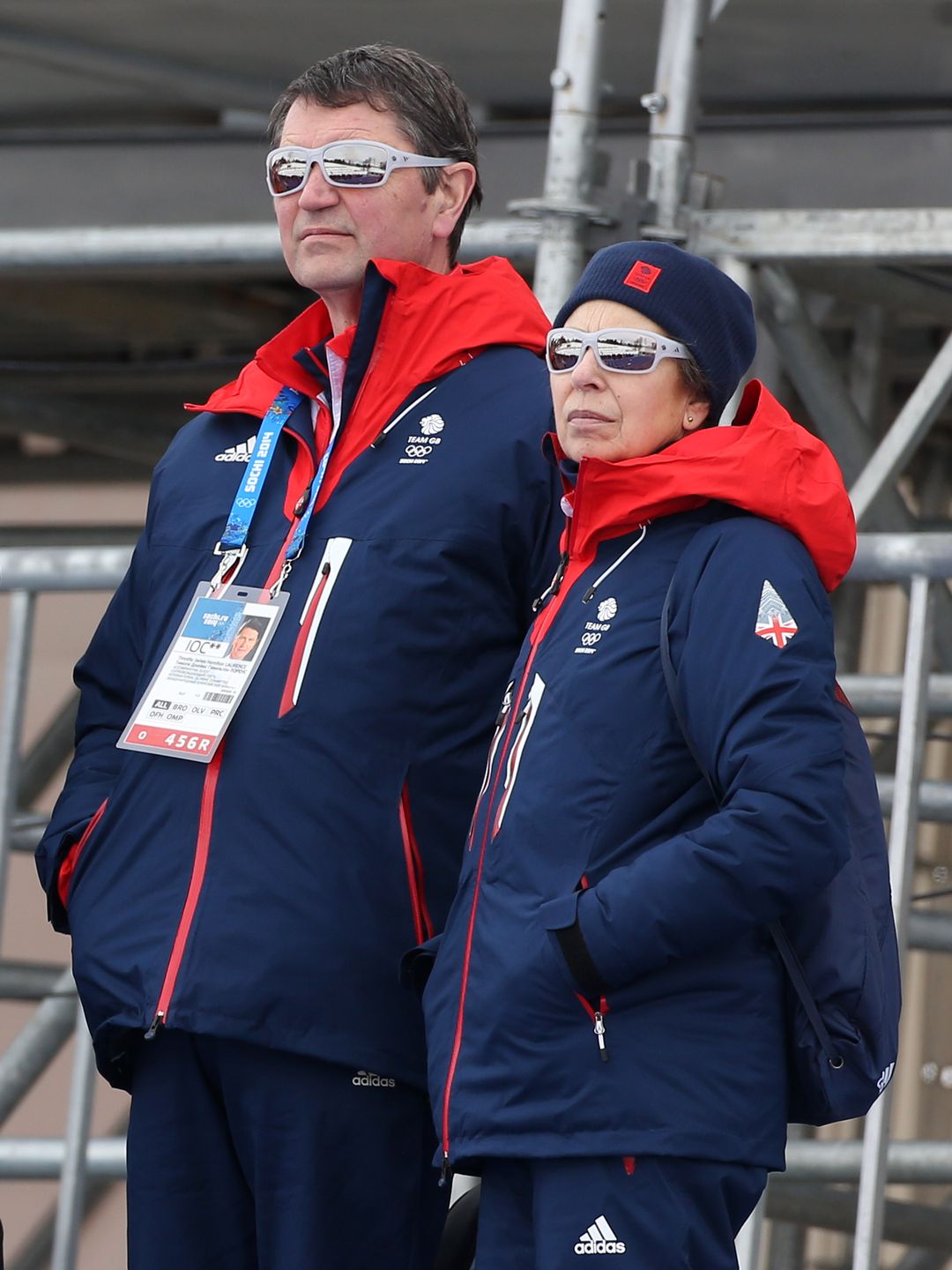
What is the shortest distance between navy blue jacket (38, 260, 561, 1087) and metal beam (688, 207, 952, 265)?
59.8 inches

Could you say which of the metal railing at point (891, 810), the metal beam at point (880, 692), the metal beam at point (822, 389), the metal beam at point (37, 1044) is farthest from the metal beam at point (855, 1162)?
the metal beam at point (37, 1044)

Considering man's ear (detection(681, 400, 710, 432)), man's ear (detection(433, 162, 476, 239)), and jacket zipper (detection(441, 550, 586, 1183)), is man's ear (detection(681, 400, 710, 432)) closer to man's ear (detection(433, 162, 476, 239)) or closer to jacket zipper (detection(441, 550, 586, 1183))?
jacket zipper (detection(441, 550, 586, 1183))

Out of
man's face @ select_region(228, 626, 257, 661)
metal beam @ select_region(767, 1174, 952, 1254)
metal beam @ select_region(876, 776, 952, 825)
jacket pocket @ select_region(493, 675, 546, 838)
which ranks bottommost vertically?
metal beam @ select_region(767, 1174, 952, 1254)

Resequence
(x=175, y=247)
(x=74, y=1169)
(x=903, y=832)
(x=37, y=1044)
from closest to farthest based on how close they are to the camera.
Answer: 1. (x=903, y=832)
2. (x=74, y=1169)
3. (x=175, y=247)
4. (x=37, y=1044)

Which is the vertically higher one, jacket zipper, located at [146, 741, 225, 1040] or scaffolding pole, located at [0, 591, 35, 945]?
scaffolding pole, located at [0, 591, 35, 945]

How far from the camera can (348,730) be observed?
199 cm

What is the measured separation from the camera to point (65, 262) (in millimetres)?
3846

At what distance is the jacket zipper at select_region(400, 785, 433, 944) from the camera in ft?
6.55

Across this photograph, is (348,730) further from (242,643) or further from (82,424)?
(82,424)

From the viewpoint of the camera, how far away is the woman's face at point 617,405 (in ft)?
6.06

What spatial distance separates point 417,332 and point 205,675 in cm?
42

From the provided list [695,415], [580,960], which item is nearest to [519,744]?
[580,960]

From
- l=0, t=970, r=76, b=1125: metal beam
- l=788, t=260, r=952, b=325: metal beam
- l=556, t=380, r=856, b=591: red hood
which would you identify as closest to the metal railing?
l=556, t=380, r=856, b=591: red hood

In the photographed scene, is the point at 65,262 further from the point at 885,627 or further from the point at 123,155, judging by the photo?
the point at 885,627
